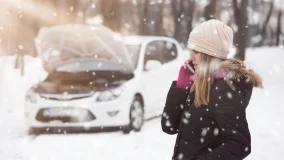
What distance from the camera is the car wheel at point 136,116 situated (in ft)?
29.8

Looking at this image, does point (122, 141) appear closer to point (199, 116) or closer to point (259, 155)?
point (259, 155)

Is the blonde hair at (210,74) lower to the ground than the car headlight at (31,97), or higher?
higher

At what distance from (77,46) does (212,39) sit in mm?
7656

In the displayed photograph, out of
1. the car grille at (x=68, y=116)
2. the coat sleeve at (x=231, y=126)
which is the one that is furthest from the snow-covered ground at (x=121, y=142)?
the coat sleeve at (x=231, y=126)

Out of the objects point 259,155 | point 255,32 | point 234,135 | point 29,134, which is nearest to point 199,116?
point 234,135

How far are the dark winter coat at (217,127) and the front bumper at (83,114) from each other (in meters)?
5.97

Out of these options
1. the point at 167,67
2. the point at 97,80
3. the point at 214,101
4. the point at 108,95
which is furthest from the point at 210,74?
the point at 167,67

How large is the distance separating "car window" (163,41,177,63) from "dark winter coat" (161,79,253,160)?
26.2 feet

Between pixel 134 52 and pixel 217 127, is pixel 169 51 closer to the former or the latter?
pixel 134 52

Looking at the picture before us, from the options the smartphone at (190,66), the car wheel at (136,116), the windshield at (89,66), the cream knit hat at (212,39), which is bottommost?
the car wheel at (136,116)

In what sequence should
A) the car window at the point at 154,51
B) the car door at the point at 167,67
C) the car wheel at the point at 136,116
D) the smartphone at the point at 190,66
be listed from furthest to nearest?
the car door at the point at 167,67, the car window at the point at 154,51, the car wheel at the point at 136,116, the smartphone at the point at 190,66

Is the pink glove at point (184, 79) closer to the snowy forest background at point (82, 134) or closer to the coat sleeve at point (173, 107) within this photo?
the coat sleeve at point (173, 107)

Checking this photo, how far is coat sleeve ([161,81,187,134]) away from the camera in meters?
→ 3.02

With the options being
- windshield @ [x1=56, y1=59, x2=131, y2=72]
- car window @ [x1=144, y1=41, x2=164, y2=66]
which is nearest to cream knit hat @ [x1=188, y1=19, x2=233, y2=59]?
windshield @ [x1=56, y1=59, x2=131, y2=72]
